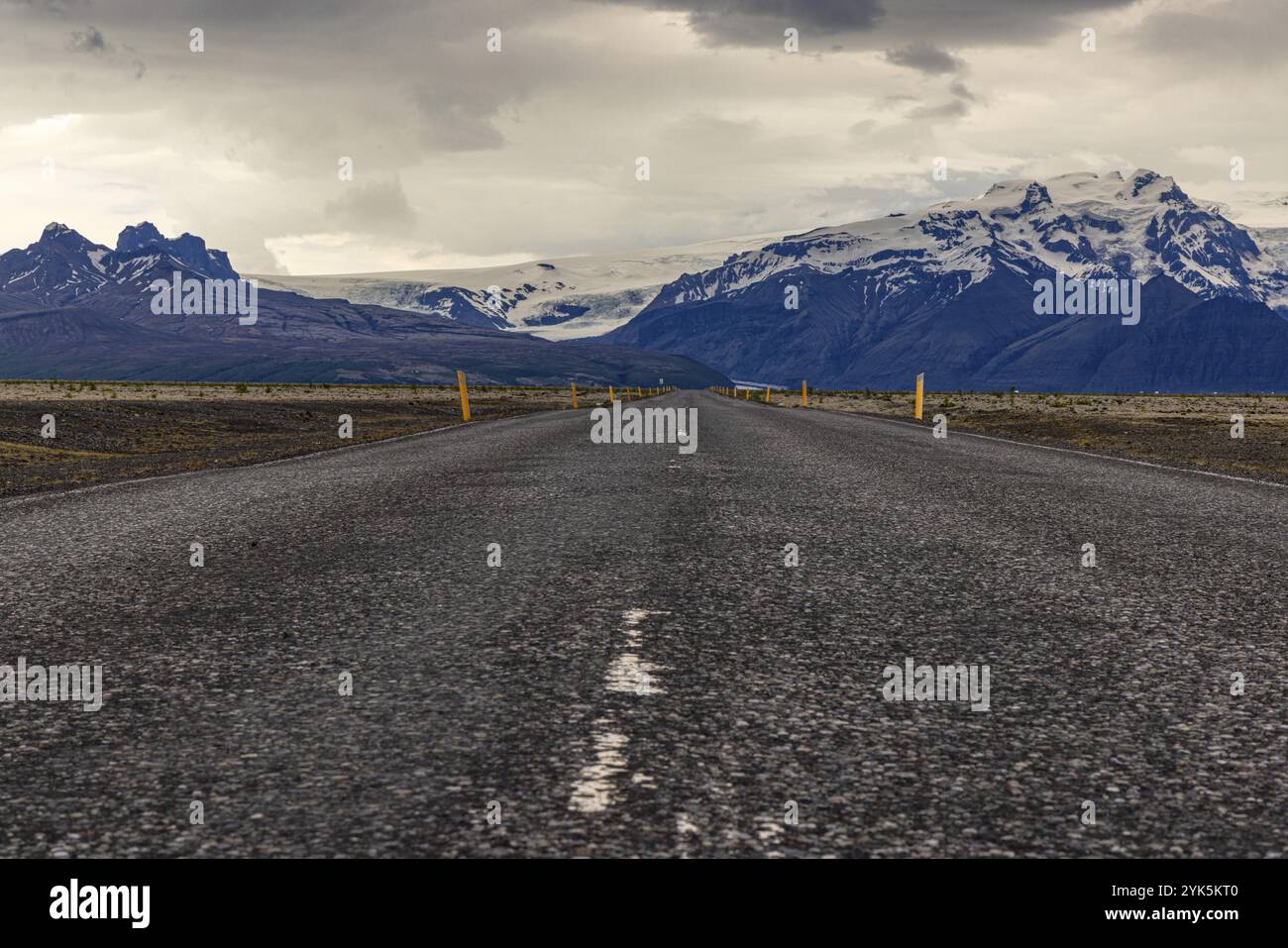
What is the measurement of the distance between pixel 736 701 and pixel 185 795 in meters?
2.34

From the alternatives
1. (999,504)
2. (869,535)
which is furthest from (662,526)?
(999,504)

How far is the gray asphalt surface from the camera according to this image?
390 cm

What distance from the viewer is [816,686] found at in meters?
5.50

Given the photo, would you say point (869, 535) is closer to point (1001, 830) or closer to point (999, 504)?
point (999, 504)

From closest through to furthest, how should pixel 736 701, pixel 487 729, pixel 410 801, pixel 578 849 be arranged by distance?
pixel 578 849 → pixel 410 801 → pixel 487 729 → pixel 736 701

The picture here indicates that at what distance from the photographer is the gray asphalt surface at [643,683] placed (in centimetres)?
390

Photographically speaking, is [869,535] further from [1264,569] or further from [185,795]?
[185,795]

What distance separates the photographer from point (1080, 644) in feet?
21.1

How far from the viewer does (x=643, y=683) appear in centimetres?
549

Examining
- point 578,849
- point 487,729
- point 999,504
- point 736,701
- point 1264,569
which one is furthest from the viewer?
point 999,504
